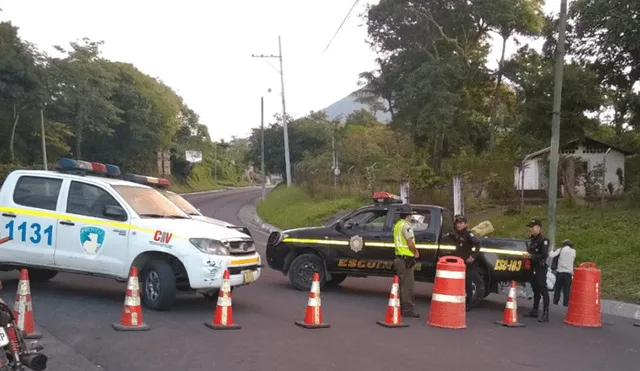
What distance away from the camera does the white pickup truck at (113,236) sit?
9.42 metres

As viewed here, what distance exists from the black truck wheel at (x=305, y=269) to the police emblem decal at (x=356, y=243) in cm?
69

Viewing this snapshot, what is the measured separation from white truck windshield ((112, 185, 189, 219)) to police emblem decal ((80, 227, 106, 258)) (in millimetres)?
604

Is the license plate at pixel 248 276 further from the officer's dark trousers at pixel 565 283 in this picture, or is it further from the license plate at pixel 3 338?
the officer's dark trousers at pixel 565 283

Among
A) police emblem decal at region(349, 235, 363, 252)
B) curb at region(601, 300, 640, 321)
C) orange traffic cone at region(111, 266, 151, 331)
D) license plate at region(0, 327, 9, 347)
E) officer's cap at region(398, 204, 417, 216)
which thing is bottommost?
curb at region(601, 300, 640, 321)

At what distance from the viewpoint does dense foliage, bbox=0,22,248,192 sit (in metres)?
38.8

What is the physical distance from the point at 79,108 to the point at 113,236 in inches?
1650

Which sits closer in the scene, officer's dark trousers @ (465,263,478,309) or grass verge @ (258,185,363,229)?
officer's dark trousers @ (465,263,478,309)

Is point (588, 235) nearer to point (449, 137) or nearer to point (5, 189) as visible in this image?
point (5, 189)

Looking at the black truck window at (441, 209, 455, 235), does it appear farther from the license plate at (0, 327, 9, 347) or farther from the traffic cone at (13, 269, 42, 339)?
the license plate at (0, 327, 9, 347)

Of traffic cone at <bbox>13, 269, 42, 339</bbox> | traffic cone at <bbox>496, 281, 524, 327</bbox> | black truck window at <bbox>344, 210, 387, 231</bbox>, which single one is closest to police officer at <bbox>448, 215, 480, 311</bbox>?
traffic cone at <bbox>496, 281, 524, 327</bbox>

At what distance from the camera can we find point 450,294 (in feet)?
31.6

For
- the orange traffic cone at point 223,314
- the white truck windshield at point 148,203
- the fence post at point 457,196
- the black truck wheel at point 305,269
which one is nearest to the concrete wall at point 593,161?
the fence post at point 457,196

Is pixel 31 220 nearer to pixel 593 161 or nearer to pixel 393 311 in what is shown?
pixel 393 311

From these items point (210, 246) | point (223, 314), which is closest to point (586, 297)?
point (223, 314)
